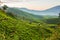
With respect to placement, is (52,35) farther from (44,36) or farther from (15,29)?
(15,29)

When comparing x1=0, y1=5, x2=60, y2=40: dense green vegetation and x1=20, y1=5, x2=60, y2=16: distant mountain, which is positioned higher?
x1=20, y1=5, x2=60, y2=16: distant mountain

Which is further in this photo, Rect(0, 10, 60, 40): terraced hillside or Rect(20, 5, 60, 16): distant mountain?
Rect(20, 5, 60, 16): distant mountain

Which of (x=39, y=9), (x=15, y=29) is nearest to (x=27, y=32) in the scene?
(x=15, y=29)

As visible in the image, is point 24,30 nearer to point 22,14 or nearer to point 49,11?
point 22,14

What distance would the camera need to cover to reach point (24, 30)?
7.36 meters

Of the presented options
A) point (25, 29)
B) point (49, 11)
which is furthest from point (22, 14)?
point (49, 11)

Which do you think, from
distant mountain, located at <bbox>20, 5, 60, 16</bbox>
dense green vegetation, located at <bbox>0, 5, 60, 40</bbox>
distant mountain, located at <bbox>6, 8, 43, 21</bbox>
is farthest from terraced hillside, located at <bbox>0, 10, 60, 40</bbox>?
distant mountain, located at <bbox>20, 5, 60, 16</bbox>

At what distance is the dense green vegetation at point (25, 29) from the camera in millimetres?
A: 7156

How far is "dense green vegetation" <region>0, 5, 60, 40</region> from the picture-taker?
7.16m

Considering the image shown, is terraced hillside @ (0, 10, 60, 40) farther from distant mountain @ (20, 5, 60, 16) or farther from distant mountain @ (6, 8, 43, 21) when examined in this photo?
distant mountain @ (20, 5, 60, 16)

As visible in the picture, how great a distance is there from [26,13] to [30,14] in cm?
14

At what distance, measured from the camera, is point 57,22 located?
7.38m

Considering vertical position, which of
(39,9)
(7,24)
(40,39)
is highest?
(39,9)

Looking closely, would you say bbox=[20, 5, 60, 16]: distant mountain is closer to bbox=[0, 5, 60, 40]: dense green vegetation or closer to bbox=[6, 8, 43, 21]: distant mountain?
bbox=[6, 8, 43, 21]: distant mountain
